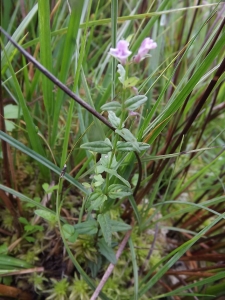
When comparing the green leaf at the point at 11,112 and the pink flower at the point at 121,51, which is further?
the green leaf at the point at 11,112

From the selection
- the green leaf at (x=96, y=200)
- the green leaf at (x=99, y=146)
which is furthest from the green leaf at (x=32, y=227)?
the green leaf at (x=99, y=146)

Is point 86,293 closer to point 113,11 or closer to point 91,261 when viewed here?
point 91,261

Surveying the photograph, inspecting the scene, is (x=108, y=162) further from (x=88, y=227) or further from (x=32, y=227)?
(x=32, y=227)

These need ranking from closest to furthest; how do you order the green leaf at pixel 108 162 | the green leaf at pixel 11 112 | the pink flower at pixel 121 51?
the pink flower at pixel 121 51 < the green leaf at pixel 108 162 < the green leaf at pixel 11 112

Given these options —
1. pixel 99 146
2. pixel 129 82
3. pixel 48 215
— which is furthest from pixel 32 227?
pixel 129 82

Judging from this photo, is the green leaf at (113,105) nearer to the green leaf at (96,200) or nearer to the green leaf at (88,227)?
the green leaf at (96,200)

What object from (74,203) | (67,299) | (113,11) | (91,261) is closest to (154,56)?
(113,11)
